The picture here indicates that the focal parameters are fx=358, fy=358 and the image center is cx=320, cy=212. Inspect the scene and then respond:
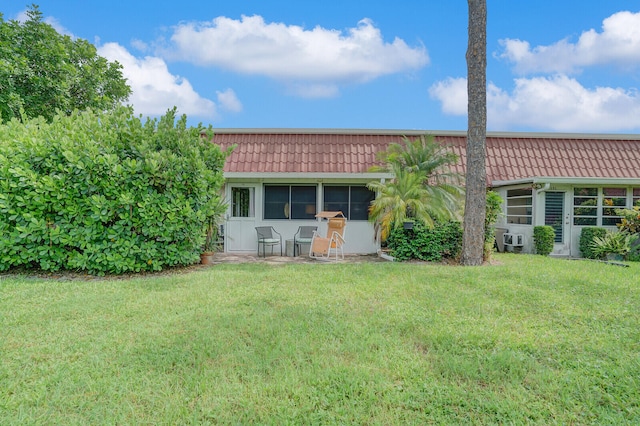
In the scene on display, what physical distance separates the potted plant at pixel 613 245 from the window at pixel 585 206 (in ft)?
3.03

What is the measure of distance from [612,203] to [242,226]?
12.0 metres

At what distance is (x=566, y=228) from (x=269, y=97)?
10.4m

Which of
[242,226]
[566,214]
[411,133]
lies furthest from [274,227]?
[566,214]

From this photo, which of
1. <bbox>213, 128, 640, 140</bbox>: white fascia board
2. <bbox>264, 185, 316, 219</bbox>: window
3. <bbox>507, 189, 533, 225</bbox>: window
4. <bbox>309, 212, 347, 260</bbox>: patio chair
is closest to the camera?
<bbox>309, 212, 347, 260</bbox>: patio chair

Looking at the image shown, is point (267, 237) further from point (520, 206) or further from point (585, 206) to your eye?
point (585, 206)

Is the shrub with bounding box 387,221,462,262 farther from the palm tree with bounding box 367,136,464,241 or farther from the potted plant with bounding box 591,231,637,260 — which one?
the potted plant with bounding box 591,231,637,260

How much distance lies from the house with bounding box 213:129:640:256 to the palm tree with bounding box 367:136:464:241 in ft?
2.70

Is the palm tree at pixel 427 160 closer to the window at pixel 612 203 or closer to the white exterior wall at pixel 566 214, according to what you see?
the white exterior wall at pixel 566 214

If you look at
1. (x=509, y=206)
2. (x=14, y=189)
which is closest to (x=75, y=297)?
(x=14, y=189)

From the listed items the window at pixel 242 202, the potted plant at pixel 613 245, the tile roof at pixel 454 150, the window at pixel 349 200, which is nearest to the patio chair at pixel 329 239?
the window at pixel 349 200

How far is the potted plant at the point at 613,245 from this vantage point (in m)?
10.2

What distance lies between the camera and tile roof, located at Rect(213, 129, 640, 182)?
1241cm

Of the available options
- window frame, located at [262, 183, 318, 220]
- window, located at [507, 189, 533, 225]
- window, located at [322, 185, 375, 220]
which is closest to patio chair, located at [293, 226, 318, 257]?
window frame, located at [262, 183, 318, 220]

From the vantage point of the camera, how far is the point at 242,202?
11.4m
